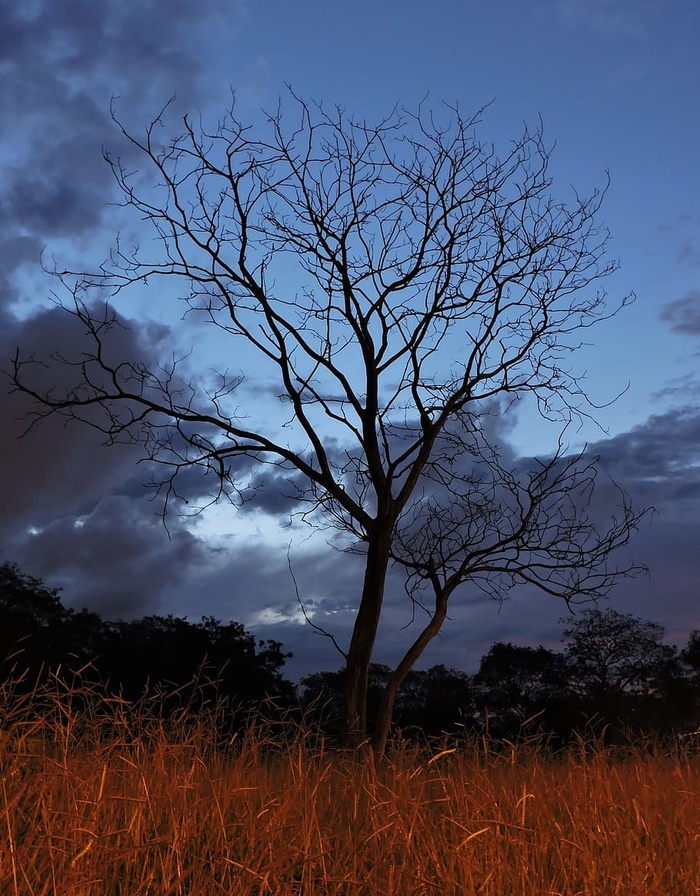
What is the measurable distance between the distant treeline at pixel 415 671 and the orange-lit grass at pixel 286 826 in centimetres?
636

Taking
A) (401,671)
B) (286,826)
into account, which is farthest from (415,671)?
(286,826)

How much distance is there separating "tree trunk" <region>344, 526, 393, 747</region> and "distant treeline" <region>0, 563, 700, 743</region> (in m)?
2.90

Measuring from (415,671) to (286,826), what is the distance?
14414 millimetres

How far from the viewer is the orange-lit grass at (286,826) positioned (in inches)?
174

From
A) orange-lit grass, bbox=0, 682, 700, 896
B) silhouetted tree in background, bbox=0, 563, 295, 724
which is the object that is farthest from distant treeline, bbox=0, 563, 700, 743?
orange-lit grass, bbox=0, 682, 700, 896

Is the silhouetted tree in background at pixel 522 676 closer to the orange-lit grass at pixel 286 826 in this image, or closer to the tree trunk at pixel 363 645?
the tree trunk at pixel 363 645

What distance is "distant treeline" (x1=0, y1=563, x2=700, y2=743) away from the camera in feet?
51.9

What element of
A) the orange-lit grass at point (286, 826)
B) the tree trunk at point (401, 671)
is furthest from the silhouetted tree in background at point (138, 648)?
the orange-lit grass at point (286, 826)

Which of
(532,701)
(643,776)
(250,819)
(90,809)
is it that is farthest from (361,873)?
(532,701)

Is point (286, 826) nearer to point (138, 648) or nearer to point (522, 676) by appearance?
point (138, 648)

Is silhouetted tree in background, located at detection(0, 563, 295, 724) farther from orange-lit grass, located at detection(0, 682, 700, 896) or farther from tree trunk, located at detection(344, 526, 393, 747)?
orange-lit grass, located at detection(0, 682, 700, 896)

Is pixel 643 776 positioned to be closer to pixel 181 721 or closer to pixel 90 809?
pixel 181 721

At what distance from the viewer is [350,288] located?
11195 millimetres

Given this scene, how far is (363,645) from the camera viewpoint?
9797 mm
